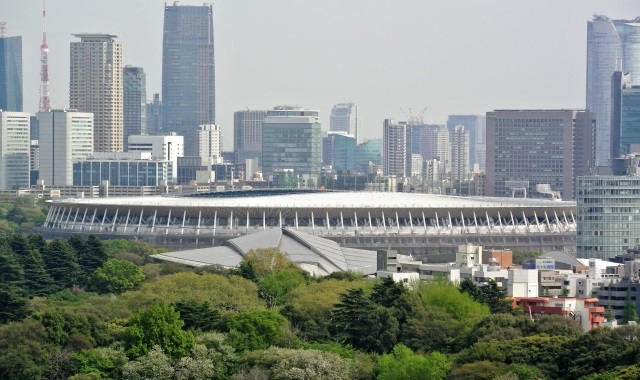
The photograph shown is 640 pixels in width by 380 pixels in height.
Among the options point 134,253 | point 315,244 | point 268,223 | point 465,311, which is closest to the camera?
point 465,311

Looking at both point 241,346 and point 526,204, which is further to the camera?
point 526,204

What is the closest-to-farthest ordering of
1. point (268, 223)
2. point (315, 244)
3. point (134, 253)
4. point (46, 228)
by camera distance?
point (315, 244)
point (134, 253)
point (268, 223)
point (46, 228)

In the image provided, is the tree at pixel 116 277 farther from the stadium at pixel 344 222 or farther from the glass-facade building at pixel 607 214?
the stadium at pixel 344 222

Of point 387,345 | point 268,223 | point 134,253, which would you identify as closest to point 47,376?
point 387,345

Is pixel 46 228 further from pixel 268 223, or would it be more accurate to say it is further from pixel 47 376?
pixel 47 376

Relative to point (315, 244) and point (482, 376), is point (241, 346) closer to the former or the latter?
point (482, 376)

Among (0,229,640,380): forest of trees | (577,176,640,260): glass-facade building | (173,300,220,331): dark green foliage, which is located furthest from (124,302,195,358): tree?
(577,176,640,260): glass-facade building
